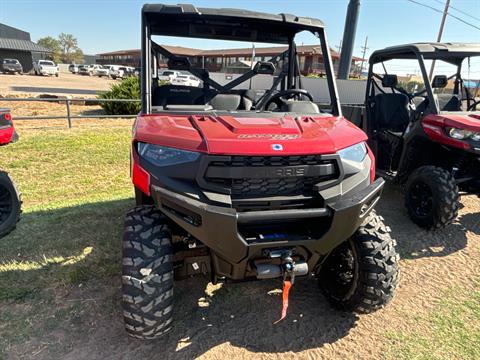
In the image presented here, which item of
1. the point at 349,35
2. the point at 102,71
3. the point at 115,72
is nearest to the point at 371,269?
the point at 349,35

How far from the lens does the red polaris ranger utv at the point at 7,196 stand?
3.44 metres

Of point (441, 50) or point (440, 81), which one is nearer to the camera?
point (441, 50)

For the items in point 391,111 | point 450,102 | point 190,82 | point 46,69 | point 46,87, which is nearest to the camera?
point 190,82

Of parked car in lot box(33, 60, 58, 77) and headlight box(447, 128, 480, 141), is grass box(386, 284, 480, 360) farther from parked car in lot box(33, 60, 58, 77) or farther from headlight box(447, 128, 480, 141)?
parked car in lot box(33, 60, 58, 77)

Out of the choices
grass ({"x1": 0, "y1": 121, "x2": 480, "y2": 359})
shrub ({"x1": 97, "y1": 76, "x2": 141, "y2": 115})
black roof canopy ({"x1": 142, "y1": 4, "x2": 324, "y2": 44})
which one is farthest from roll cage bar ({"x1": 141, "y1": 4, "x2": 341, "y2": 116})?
shrub ({"x1": 97, "y1": 76, "x2": 141, "y2": 115})

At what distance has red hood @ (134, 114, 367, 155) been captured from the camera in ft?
6.41

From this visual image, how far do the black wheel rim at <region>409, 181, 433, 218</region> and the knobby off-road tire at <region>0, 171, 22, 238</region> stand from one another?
428cm

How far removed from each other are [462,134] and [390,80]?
1566 mm

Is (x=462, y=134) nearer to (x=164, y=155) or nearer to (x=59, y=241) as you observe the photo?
(x=164, y=155)

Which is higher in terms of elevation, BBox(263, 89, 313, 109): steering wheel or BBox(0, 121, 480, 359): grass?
BBox(263, 89, 313, 109): steering wheel

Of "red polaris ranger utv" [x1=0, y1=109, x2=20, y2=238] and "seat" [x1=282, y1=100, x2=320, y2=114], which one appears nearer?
"seat" [x1=282, y1=100, x2=320, y2=114]

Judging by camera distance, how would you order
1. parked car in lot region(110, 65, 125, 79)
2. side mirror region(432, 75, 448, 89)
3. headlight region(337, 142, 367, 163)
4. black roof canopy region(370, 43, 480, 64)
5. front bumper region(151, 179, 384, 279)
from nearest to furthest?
front bumper region(151, 179, 384, 279), headlight region(337, 142, 367, 163), black roof canopy region(370, 43, 480, 64), side mirror region(432, 75, 448, 89), parked car in lot region(110, 65, 125, 79)

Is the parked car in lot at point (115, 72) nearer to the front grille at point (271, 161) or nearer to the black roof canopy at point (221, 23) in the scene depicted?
the black roof canopy at point (221, 23)

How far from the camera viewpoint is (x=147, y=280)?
204cm
